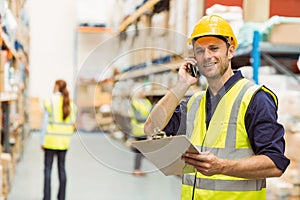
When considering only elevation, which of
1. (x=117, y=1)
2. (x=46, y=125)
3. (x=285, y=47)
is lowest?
(x=46, y=125)

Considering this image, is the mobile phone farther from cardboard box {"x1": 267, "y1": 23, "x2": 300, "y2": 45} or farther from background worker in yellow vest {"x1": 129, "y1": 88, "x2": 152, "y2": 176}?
cardboard box {"x1": 267, "y1": 23, "x2": 300, "y2": 45}

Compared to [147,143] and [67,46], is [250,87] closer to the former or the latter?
[147,143]

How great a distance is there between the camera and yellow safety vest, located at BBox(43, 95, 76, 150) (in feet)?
21.4

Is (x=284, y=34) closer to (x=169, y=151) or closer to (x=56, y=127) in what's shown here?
(x=169, y=151)

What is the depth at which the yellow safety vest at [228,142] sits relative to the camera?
239cm

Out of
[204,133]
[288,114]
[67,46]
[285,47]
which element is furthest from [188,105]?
[67,46]

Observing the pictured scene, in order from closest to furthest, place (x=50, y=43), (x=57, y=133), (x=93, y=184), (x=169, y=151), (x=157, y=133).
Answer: (x=169, y=151), (x=157, y=133), (x=57, y=133), (x=93, y=184), (x=50, y=43)

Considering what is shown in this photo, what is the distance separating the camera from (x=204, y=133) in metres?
2.51

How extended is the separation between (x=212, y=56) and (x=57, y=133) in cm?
443

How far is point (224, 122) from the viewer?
242 cm

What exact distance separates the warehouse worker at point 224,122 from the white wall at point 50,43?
16593 mm

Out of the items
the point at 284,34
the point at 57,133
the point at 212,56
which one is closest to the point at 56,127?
the point at 57,133

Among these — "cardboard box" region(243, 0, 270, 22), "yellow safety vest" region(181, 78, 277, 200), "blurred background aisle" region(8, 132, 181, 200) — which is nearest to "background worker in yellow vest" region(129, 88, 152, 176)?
"yellow safety vest" region(181, 78, 277, 200)

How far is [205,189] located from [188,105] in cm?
41
